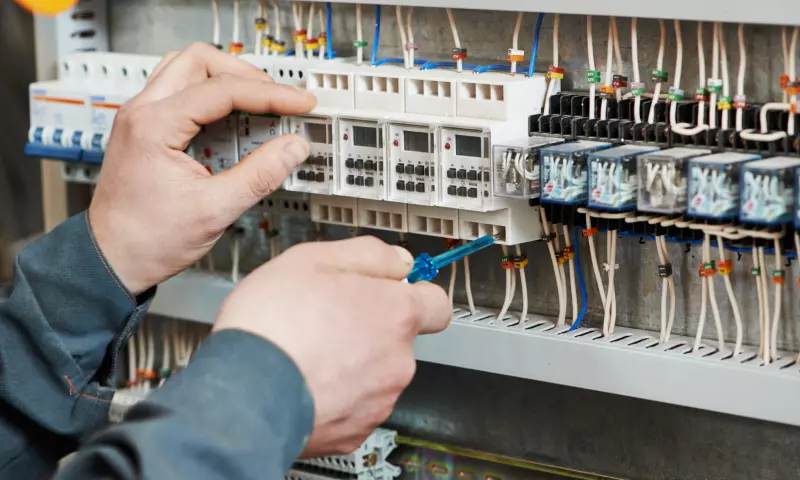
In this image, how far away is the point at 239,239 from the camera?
5.65 feet

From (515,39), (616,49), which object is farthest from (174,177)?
(616,49)

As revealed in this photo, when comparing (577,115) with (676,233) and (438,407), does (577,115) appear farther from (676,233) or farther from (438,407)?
(438,407)

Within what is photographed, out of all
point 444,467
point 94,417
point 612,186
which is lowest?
point 444,467

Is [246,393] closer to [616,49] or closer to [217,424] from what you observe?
[217,424]

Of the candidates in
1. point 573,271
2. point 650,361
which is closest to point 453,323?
point 573,271

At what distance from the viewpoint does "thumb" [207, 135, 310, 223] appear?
Result: 4.24 feet

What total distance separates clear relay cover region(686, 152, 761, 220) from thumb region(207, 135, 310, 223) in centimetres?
49

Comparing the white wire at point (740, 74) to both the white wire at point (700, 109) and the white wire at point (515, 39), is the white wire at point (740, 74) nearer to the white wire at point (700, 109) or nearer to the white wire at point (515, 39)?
the white wire at point (700, 109)

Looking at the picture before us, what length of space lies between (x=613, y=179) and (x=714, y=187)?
11 cm

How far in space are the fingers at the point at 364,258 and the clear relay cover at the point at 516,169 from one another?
0.90 feet

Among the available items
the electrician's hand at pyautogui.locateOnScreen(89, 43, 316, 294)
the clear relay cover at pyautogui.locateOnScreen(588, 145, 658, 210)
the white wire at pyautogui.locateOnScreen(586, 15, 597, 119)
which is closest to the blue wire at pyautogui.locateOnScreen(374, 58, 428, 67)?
the electrician's hand at pyautogui.locateOnScreen(89, 43, 316, 294)

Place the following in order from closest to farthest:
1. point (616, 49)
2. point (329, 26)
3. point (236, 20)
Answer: point (616, 49) → point (329, 26) → point (236, 20)

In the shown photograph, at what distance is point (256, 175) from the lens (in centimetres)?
130

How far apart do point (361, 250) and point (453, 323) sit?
0.46m
